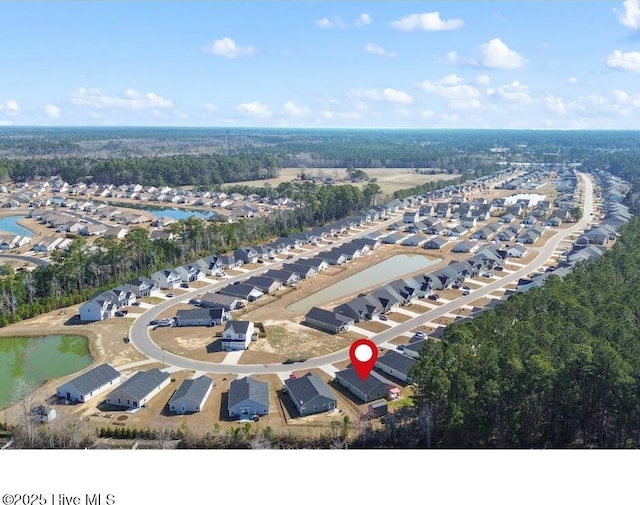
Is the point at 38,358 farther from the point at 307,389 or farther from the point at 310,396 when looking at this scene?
the point at 310,396

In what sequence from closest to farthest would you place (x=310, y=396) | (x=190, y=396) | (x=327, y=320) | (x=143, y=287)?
(x=310, y=396) → (x=190, y=396) → (x=327, y=320) → (x=143, y=287)

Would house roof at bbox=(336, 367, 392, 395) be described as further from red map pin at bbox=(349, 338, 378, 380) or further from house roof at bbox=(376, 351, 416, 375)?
house roof at bbox=(376, 351, 416, 375)

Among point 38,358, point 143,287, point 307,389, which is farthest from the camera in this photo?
point 143,287

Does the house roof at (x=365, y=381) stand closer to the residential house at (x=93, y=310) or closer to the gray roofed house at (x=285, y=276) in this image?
the gray roofed house at (x=285, y=276)

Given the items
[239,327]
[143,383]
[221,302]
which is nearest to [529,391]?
[239,327]

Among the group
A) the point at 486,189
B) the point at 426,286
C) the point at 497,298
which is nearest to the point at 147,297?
the point at 426,286

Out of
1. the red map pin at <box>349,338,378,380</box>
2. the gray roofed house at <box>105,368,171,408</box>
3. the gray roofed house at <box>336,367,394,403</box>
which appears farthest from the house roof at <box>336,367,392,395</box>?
the gray roofed house at <box>105,368,171,408</box>

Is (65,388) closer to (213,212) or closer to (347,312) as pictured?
(347,312)
